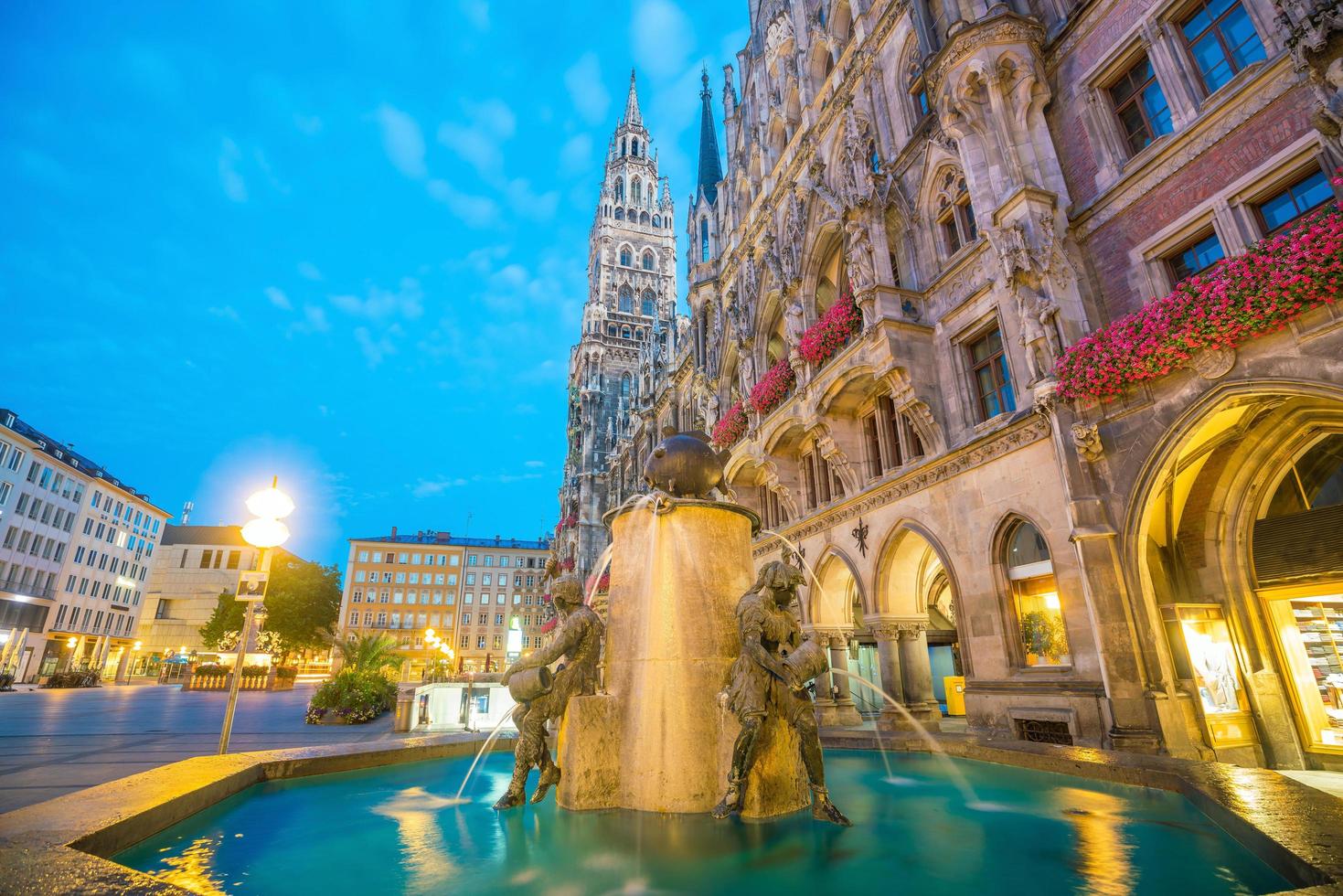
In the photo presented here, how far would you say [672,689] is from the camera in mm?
5961

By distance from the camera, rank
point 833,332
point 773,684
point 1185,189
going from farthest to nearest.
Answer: point 833,332 < point 1185,189 < point 773,684

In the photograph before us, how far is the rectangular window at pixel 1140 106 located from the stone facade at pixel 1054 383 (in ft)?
0.17

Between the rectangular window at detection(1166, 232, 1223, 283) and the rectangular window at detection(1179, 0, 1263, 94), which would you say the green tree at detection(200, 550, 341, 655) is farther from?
the rectangular window at detection(1179, 0, 1263, 94)

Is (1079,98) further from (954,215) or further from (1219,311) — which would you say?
(1219,311)

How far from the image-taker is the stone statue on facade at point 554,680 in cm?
604

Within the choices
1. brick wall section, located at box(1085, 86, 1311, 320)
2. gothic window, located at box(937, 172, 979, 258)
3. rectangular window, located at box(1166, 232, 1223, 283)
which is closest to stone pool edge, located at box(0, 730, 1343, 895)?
rectangular window, located at box(1166, 232, 1223, 283)

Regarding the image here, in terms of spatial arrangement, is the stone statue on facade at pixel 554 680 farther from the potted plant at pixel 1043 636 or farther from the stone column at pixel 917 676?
the stone column at pixel 917 676

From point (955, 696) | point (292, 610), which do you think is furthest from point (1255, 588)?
point (292, 610)

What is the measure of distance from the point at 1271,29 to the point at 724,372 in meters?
20.6

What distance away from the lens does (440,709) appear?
17297 millimetres

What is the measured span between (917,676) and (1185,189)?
11.8 meters

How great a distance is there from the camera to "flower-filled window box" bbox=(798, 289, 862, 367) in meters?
17.9

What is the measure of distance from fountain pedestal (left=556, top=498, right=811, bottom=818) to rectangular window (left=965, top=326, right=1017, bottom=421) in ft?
34.1

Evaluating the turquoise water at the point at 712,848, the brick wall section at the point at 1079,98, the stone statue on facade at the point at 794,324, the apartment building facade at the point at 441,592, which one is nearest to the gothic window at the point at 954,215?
the brick wall section at the point at 1079,98
